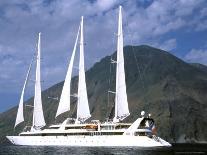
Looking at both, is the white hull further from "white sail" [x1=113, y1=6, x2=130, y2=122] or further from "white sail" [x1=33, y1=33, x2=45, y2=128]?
"white sail" [x1=113, y1=6, x2=130, y2=122]

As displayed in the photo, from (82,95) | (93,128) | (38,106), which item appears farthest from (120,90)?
(38,106)

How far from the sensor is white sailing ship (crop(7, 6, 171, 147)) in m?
80.2

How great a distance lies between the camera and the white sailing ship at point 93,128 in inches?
3159

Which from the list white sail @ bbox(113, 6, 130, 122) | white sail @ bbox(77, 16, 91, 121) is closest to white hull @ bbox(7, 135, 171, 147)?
white sail @ bbox(113, 6, 130, 122)

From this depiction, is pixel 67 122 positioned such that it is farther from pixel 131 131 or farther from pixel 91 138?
pixel 131 131

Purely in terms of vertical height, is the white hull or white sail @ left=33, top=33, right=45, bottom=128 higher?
white sail @ left=33, top=33, right=45, bottom=128

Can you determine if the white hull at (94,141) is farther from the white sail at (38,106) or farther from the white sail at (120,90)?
the white sail at (120,90)

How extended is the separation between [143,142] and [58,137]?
62.3ft

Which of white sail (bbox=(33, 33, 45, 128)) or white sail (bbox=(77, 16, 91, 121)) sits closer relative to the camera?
white sail (bbox=(77, 16, 91, 121))

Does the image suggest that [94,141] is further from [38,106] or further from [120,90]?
[38,106]

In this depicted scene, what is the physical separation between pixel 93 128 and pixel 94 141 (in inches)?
100

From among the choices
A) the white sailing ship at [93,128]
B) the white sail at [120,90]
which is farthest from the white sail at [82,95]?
the white sail at [120,90]

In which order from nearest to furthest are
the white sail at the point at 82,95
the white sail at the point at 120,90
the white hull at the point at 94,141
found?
the white hull at the point at 94,141 → the white sail at the point at 120,90 → the white sail at the point at 82,95

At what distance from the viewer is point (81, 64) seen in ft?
283
